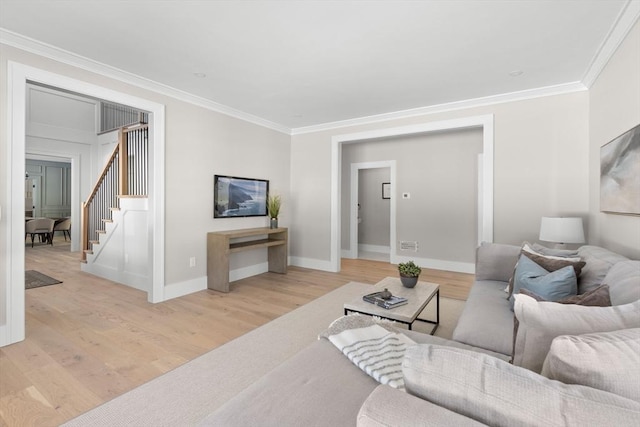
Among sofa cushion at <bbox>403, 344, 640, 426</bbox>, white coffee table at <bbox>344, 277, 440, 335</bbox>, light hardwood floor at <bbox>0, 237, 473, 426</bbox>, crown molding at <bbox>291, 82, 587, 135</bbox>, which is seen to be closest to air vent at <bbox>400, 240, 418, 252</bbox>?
light hardwood floor at <bbox>0, 237, 473, 426</bbox>

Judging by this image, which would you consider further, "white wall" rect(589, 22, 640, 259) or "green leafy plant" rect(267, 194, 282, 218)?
"green leafy plant" rect(267, 194, 282, 218)

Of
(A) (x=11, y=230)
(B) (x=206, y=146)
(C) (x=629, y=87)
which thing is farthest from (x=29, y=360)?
Result: (C) (x=629, y=87)

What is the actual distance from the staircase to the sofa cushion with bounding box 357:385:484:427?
416cm

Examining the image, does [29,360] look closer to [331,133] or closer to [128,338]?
[128,338]

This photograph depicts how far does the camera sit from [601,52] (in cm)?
278

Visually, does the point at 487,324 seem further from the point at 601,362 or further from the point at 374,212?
the point at 374,212

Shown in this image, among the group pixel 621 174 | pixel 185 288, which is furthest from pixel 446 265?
pixel 185 288

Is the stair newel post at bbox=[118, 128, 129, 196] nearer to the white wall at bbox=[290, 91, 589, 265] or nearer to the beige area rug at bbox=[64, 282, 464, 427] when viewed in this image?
the beige area rug at bbox=[64, 282, 464, 427]

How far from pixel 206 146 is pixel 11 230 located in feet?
7.28

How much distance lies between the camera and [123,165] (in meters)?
4.70

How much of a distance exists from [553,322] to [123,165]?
5.35m

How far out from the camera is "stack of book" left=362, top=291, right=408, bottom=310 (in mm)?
2320

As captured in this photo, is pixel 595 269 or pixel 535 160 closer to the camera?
pixel 595 269

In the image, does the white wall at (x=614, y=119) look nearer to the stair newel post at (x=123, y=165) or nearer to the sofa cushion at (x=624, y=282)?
the sofa cushion at (x=624, y=282)
